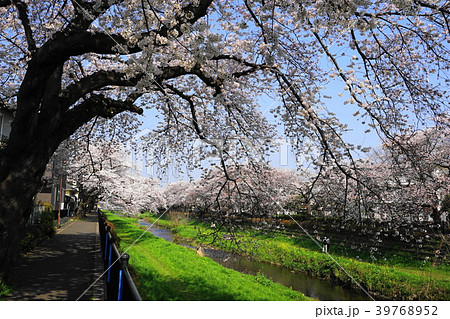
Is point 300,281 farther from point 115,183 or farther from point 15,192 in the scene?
point 115,183

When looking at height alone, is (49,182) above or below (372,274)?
above

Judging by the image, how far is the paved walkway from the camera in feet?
21.6

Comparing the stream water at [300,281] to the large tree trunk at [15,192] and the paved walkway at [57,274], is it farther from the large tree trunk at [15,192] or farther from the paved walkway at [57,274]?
the large tree trunk at [15,192]

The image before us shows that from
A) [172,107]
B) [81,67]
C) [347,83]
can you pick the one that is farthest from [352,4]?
[81,67]

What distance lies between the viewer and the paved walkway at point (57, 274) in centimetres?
659

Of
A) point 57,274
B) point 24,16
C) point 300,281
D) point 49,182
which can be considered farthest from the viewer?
point 49,182

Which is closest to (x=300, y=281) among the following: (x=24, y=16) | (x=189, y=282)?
(x=189, y=282)

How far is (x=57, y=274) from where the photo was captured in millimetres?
8531

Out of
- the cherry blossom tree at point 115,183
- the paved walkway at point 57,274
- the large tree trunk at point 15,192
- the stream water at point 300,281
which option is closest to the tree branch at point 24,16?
the large tree trunk at point 15,192

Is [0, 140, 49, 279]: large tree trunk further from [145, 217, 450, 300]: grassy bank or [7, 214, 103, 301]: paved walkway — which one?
[145, 217, 450, 300]: grassy bank

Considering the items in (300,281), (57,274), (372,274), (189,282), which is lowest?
(300,281)

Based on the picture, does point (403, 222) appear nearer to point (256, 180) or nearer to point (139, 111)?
point (256, 180)

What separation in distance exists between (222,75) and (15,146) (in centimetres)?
419

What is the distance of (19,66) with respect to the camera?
1030cm
